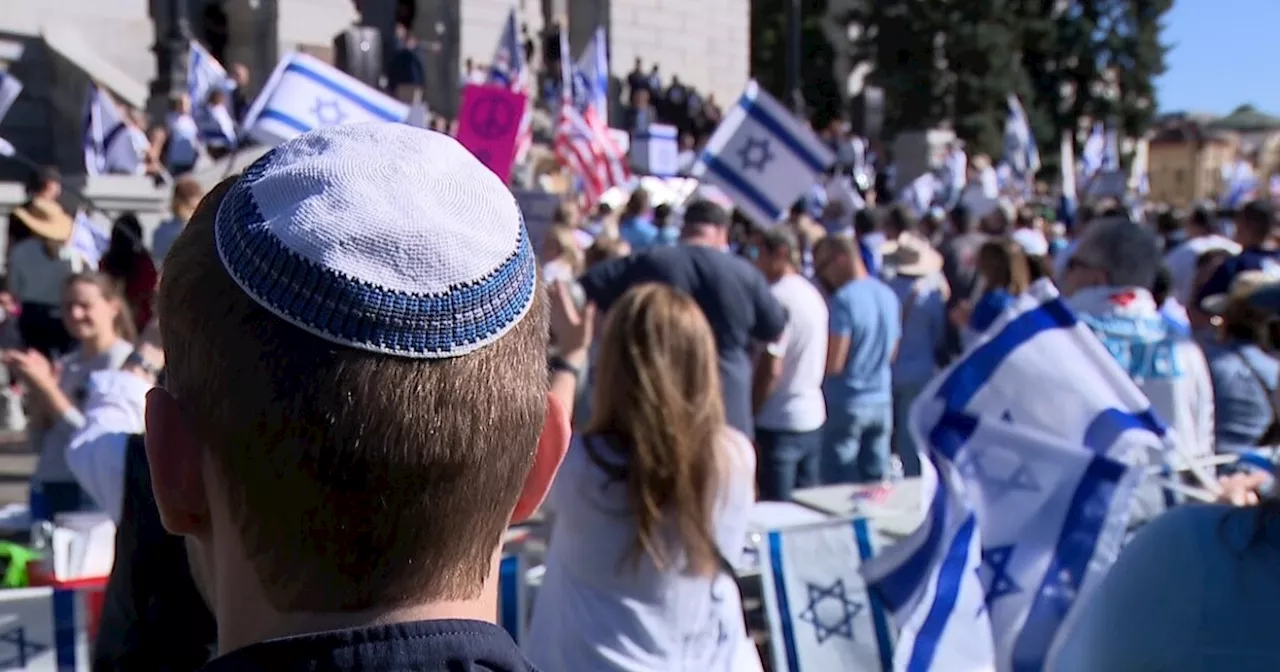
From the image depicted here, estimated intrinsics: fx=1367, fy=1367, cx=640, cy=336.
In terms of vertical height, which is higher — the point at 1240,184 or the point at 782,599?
the point at 1240,184

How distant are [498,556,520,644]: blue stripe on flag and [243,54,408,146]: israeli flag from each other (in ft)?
11.4

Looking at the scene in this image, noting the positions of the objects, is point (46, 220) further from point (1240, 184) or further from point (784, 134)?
point (1240, 184)

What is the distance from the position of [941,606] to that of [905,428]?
4.52 metres

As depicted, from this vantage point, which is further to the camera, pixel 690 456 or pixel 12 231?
pixel 12 231

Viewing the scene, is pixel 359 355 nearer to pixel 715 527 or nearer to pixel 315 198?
pixel 315 198

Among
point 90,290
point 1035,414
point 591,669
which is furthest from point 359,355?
point 90,290

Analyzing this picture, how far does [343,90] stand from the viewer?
7.03m

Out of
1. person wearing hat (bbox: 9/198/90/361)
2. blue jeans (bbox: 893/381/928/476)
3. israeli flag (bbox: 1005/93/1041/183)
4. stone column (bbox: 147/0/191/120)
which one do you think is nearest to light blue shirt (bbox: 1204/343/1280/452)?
blue jeans (bbox: 893/381/928/476)

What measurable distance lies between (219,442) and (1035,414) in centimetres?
272

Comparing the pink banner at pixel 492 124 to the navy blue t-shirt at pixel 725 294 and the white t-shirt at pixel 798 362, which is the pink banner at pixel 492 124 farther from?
the white t-shirt at pixel 798 362

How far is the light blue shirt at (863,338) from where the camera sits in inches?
274

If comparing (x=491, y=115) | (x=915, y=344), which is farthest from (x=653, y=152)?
(x=491, y=115)

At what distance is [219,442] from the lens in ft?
3.65

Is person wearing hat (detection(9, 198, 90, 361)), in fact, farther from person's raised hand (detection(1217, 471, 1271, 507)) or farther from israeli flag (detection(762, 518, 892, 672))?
person's raised hand (detection(1217, 471, 1271, 507))
